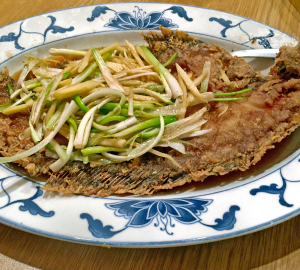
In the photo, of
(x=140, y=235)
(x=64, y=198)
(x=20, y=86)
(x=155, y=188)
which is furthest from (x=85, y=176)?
(x=20, y=86)

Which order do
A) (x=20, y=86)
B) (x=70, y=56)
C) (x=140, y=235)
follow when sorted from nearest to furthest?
(x=140, y=235), (x=20, y=86), (x=70, y=56)

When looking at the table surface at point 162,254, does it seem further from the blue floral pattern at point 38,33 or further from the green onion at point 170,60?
the blue floral pattern at point 38,33

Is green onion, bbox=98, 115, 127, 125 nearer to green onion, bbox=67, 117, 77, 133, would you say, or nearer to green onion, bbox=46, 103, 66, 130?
green onion, bbox=67, 117, 77, 133

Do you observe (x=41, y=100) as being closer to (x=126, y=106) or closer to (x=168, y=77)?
(x=126, y=106)

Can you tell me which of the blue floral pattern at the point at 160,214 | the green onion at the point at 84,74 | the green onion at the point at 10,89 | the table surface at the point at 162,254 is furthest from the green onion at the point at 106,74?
the table surface at the point at 162,254

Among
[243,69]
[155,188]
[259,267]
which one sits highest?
[243,69]

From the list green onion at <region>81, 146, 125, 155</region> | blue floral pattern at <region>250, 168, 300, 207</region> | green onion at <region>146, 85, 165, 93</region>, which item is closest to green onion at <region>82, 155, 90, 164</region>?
green onion at <region>81, 146, 125, 155</region>

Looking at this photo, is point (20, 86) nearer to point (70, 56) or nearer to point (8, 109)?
point (8, 109)

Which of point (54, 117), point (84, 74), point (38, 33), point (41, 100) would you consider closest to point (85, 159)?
point (54, 117)
